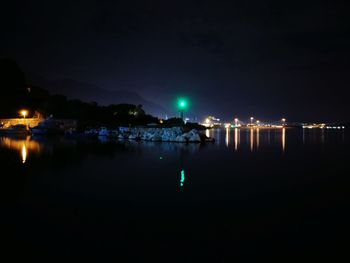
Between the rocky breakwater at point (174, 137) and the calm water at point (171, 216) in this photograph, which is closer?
the calm water at point (171, 216)

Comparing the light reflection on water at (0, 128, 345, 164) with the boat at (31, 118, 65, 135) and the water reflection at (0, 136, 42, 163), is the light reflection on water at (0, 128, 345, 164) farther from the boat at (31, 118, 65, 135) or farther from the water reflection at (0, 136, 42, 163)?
the boat at (31, 118, 65, 135)

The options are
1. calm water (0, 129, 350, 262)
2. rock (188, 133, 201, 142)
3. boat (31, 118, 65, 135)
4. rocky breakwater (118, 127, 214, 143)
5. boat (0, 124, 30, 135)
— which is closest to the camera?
calm water (0, 129, 350, 262)

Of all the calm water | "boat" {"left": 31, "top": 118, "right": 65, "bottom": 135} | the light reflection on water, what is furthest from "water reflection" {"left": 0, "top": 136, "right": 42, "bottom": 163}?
"boat" {"left": 31, "top": 118, "right": 65, "bottom": 135}

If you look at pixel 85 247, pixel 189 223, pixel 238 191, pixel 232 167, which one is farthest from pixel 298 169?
pixel 85 247

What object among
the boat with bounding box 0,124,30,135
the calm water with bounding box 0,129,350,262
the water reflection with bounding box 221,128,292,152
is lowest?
the calm water with bounding box 0,129,350,262

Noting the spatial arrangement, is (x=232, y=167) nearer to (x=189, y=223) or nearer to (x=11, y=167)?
(x=189, y=223)

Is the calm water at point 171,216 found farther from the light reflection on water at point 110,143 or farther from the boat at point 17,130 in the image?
the boat at point 17,130

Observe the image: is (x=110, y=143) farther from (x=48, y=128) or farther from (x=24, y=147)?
(x=48, y=128)

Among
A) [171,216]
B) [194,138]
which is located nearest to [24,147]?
[194,138]

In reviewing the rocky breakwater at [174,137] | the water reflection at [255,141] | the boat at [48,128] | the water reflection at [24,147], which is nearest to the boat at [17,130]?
the boat at [48,128]

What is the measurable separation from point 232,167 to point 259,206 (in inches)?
317

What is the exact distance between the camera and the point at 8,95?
78.4m

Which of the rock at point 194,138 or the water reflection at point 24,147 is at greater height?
the rock at point 194,138

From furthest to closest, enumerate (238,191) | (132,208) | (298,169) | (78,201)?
(298,169), (238,191), (78,201), (132,208)
